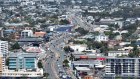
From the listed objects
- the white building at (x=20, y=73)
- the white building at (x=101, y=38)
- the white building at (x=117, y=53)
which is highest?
the white building at (x=20, y=73)

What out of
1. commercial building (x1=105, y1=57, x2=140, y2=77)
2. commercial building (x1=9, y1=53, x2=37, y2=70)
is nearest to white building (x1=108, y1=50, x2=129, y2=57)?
commercial building (x1=9, y1=53, x2=37, y2=70)

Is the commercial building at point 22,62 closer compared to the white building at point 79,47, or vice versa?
the commercial building at point 22,62

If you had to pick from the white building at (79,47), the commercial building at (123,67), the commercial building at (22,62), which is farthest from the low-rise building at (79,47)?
the commercial building at (123,67)

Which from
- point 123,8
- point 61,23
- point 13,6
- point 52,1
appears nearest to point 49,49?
point 61,23

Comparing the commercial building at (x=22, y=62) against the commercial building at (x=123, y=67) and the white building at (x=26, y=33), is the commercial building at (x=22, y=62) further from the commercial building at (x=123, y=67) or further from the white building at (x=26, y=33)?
the white building at (x=26, y=33)

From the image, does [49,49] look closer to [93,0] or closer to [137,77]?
[137,77]

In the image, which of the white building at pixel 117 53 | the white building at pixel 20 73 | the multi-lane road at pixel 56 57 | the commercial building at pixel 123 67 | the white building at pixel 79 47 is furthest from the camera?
the white building at pixel 79 47

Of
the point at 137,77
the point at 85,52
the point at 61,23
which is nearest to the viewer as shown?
the point at 137,77

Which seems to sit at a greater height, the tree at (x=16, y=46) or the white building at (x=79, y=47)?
the tree at (x=16, y=46)

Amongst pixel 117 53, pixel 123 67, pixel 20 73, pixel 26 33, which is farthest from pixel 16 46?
pixel 123 67
